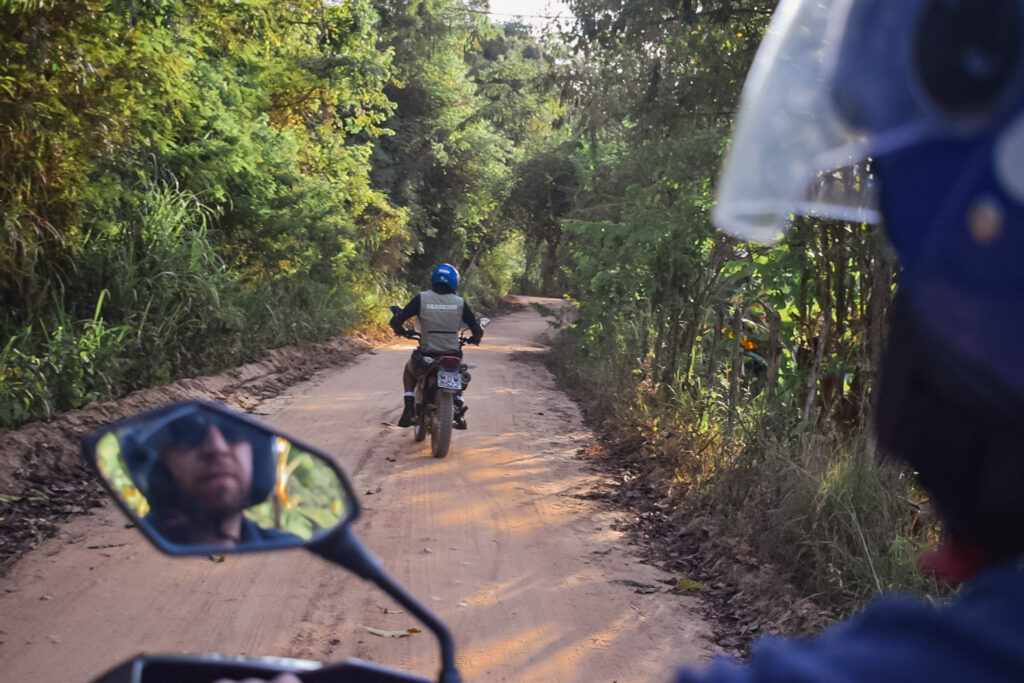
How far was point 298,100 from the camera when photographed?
2039 centimetres

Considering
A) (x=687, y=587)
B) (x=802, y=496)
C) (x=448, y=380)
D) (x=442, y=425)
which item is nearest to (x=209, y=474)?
(x=687, y=587)

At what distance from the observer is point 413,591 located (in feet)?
18.2

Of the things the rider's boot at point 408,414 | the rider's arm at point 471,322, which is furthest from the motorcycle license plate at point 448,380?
the rider's arm at point 471,322

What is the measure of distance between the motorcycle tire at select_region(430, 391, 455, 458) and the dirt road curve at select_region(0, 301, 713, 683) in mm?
739

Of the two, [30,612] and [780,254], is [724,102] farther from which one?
[30,612]

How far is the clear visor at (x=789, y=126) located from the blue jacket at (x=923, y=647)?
46 cm

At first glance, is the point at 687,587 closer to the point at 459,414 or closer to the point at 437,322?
the point at 459,414

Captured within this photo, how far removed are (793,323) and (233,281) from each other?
862cm

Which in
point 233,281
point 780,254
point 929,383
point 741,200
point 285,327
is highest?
point 741,200

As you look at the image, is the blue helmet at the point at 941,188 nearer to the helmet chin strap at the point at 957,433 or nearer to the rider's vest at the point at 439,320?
the helmet chin strap at the point at 957,433

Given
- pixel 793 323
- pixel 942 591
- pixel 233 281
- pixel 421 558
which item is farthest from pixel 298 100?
pixel 942 591

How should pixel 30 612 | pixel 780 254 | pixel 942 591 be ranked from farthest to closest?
pixel 780 254 → pixel 30 612 → pixel 942 591

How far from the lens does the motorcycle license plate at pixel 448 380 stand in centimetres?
963

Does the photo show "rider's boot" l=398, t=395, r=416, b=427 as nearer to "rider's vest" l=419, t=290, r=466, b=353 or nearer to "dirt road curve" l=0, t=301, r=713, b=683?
"rider's vest" l=419, t=290, r=466, b=353
